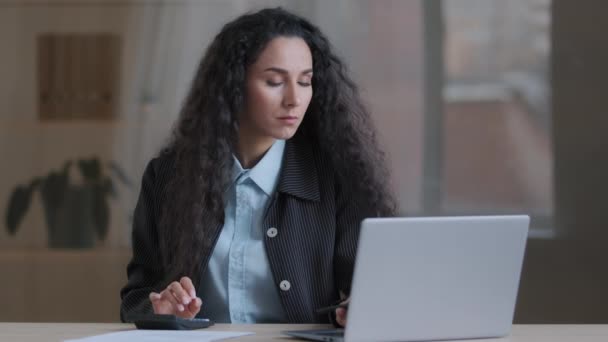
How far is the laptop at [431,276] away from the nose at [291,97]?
678 millimetres

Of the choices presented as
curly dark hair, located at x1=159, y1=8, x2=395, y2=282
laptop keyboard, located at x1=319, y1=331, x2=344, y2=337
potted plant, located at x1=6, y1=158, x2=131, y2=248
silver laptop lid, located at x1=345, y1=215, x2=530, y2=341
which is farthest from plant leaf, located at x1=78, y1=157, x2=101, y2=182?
silver laptop lid, located at x1=345, y1=215, x2=530, y2=341

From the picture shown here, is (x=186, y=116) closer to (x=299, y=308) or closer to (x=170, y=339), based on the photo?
(x=299, y=308)

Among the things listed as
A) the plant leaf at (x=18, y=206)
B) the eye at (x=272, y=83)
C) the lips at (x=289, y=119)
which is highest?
the eye at (x=272, y=83)

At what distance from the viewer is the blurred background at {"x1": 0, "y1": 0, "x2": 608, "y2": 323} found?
4.53 m

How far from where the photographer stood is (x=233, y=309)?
2.59 m

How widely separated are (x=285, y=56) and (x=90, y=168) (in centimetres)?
212

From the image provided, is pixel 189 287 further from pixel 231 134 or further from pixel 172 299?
pixel 231 134

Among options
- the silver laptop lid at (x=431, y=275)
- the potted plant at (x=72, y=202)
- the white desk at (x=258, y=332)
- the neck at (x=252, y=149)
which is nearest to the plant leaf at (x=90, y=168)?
the potted plant at (x=72, y=202)

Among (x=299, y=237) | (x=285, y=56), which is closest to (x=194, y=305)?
(x=299, y=237)

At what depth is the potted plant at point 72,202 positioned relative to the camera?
456 cm

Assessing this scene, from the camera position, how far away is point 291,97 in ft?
8.43

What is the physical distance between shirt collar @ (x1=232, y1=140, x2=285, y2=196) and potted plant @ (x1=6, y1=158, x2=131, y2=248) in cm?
195

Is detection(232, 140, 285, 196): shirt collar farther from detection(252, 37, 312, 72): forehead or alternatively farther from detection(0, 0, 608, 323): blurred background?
detection(0, 0, 608, 323): blurred background

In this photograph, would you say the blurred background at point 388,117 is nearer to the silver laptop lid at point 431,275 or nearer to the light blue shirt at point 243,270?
the light blue shirt at point 243,270
